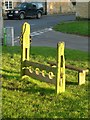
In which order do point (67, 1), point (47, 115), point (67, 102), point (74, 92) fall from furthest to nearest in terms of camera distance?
point (67, 1), point (74, 92), point (67, 102), point (47, 115)

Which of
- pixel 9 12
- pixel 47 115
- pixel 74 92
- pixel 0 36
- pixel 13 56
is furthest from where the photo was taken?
pixel 9 12

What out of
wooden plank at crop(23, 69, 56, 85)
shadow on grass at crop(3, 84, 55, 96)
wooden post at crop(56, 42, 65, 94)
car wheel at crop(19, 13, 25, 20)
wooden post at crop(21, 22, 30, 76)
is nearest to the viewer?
wooden post at crop(56, 42, 65, 94)

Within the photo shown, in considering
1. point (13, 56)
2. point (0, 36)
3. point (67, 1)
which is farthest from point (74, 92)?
point (67, 1)

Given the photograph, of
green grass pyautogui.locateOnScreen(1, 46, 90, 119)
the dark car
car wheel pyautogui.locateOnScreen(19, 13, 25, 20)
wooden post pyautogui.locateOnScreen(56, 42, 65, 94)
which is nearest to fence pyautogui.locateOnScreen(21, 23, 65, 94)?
wooden post pyautogui.locateOnScreen(56, 42, 65, 94)

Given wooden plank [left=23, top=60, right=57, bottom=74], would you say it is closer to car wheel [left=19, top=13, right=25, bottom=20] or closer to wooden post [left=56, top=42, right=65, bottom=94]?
wooden post [left=56, top=42, right=65, bottom=94]

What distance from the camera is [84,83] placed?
7477 millimetres

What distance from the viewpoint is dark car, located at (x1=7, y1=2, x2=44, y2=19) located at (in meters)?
33.2

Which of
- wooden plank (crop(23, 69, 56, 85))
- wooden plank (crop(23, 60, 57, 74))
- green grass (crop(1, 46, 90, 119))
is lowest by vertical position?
green grass (crop(1, 46, 90, 119))

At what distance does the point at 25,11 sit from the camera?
3378 centimetres

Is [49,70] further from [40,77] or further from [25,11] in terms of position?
[25,11]

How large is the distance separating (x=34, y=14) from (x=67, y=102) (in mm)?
29499

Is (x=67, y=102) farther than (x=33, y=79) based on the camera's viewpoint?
No

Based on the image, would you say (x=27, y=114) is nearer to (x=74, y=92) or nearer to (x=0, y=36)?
(x=74, y=92)

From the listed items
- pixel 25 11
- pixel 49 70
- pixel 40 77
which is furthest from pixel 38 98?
pixel 25 11
